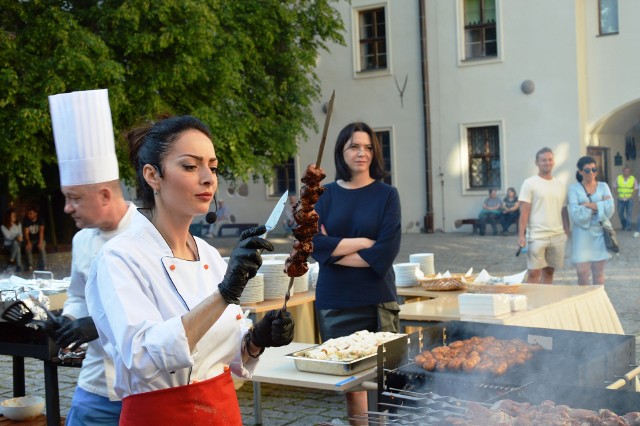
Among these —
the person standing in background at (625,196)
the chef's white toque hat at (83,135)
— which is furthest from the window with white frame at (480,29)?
A: the chef's white toque hat at (83,135)

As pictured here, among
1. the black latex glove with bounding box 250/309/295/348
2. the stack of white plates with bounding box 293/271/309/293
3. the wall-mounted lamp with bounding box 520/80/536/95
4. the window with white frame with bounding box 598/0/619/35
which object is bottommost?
the stack of white plates with bounding box 293/271/309/293

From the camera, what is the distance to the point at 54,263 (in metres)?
18.5

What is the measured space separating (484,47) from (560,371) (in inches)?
790

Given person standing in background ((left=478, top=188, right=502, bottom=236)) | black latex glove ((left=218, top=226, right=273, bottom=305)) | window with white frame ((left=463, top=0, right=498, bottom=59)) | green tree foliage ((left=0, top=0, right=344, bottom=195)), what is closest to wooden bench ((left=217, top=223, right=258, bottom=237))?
green tree foliage ((left=0, top=0, right=344, bottom=195))

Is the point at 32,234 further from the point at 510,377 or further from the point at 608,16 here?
Result: the point at 510,377

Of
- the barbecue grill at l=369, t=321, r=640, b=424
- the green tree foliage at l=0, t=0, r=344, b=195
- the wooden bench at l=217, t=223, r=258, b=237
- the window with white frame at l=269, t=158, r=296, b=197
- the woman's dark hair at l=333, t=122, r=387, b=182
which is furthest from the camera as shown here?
the window with white frame at l=269, t=158, r=296, b=197

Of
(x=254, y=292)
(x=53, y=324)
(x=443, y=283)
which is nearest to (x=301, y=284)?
(x=254, y=292)

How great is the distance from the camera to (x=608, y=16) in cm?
2114

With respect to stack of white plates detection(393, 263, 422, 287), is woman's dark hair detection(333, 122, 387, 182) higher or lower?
higher

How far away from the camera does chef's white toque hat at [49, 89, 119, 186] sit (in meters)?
3.35

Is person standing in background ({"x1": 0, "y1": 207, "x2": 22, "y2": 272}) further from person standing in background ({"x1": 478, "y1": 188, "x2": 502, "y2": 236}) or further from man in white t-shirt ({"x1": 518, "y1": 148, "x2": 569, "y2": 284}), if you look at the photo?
man in white t-shirt ({"x1": 518, "y1": 148, "x2": 569, "y2": 284})

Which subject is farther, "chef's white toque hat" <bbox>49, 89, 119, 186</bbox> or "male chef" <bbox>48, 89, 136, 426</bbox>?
"chef's white toque hat" <bbox>49, 89, 119, 186</bbox>

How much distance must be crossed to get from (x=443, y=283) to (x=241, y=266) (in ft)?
14.8

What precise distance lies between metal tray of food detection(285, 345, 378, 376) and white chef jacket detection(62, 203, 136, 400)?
1.33m
